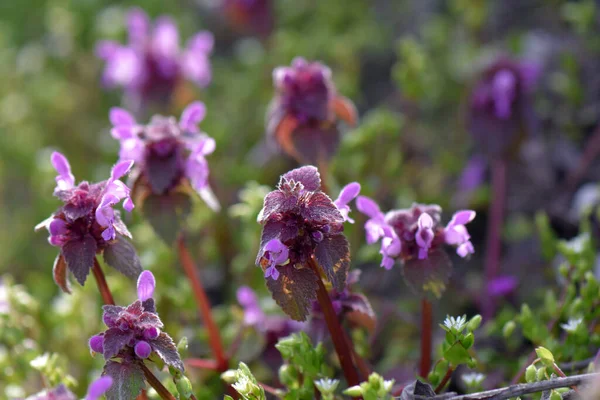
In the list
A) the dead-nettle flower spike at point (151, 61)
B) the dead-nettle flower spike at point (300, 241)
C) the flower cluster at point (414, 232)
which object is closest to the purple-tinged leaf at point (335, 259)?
the dead-nettle flower spike at point (300, 241)

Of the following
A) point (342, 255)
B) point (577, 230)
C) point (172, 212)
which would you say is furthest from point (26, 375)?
point (577, 230)

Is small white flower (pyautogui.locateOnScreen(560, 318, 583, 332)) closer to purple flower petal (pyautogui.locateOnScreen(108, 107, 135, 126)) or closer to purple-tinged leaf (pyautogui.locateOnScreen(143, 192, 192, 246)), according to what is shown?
purple-tinged leaf (pyautogui.locateOnScreen(143, 192, 192, 246))

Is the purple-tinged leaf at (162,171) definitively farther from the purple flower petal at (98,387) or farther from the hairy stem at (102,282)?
the purple flower petal at (98,387)

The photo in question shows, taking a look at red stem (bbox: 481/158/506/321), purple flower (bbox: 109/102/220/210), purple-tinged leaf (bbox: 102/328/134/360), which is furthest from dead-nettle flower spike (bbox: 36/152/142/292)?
red stem (bbox: 481/158/506/321)

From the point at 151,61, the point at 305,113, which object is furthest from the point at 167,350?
the point at 151,61

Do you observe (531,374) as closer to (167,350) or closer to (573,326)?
(573,326)

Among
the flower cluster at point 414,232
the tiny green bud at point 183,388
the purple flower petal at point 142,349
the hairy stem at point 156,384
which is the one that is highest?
the flower cluster at point 414,232
